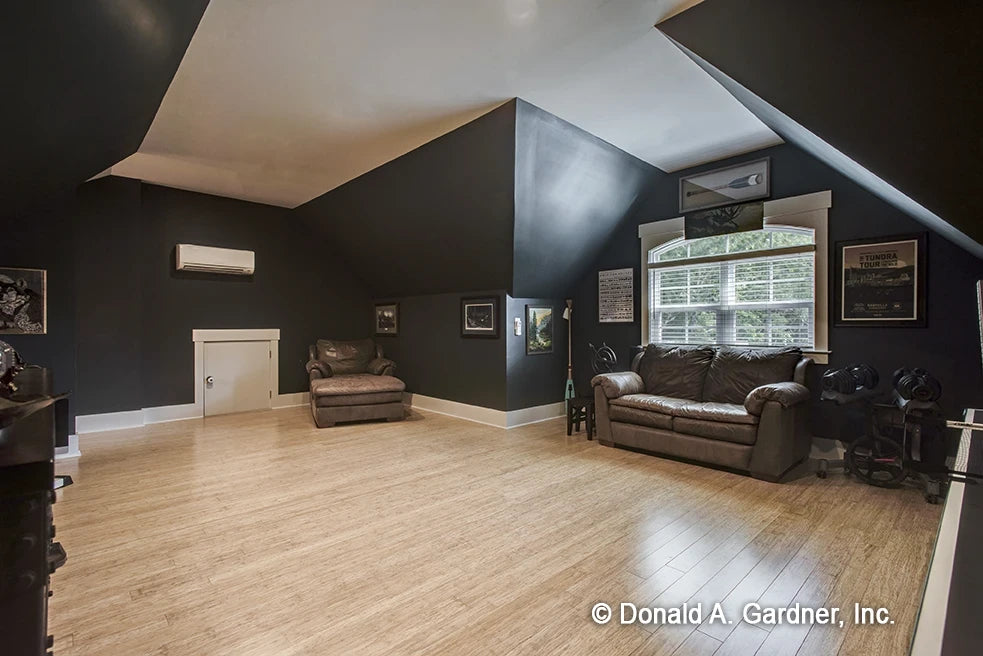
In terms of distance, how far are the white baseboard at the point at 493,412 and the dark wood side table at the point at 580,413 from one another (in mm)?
576

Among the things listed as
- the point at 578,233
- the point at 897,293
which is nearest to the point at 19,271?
the point at 578,233

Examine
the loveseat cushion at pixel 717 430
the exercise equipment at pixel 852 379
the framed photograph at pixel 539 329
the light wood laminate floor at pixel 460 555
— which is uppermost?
the framed photograph at pixel 539 329

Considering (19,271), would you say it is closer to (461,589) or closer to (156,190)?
(156,190)

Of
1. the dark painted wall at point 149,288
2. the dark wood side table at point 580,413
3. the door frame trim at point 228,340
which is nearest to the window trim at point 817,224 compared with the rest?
the dark wood side table at point 580,413

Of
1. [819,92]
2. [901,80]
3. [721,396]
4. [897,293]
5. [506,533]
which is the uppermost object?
[819,92]

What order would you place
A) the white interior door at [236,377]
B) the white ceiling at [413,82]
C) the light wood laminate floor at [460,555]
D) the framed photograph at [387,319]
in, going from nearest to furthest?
the light wood laminate floor at [460,555] → the white ceiling at [413,82] → the white interior door at [236,377] → the framed photograph at [387,319]

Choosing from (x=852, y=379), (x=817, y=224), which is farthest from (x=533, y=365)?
(x=817, y=224)

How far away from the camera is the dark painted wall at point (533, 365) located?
5.39m

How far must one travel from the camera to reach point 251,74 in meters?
3.09

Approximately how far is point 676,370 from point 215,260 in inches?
239

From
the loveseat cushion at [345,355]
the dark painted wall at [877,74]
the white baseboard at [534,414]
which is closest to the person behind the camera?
the dark painted wall at [877,74]

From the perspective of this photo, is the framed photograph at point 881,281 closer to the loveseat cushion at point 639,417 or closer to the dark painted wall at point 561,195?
the loveseat cushion at point 639,417

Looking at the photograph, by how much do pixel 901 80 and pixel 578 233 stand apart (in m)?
3.47

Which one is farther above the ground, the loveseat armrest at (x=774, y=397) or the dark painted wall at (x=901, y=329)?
the dark painted wall at (x=901, y=329)
